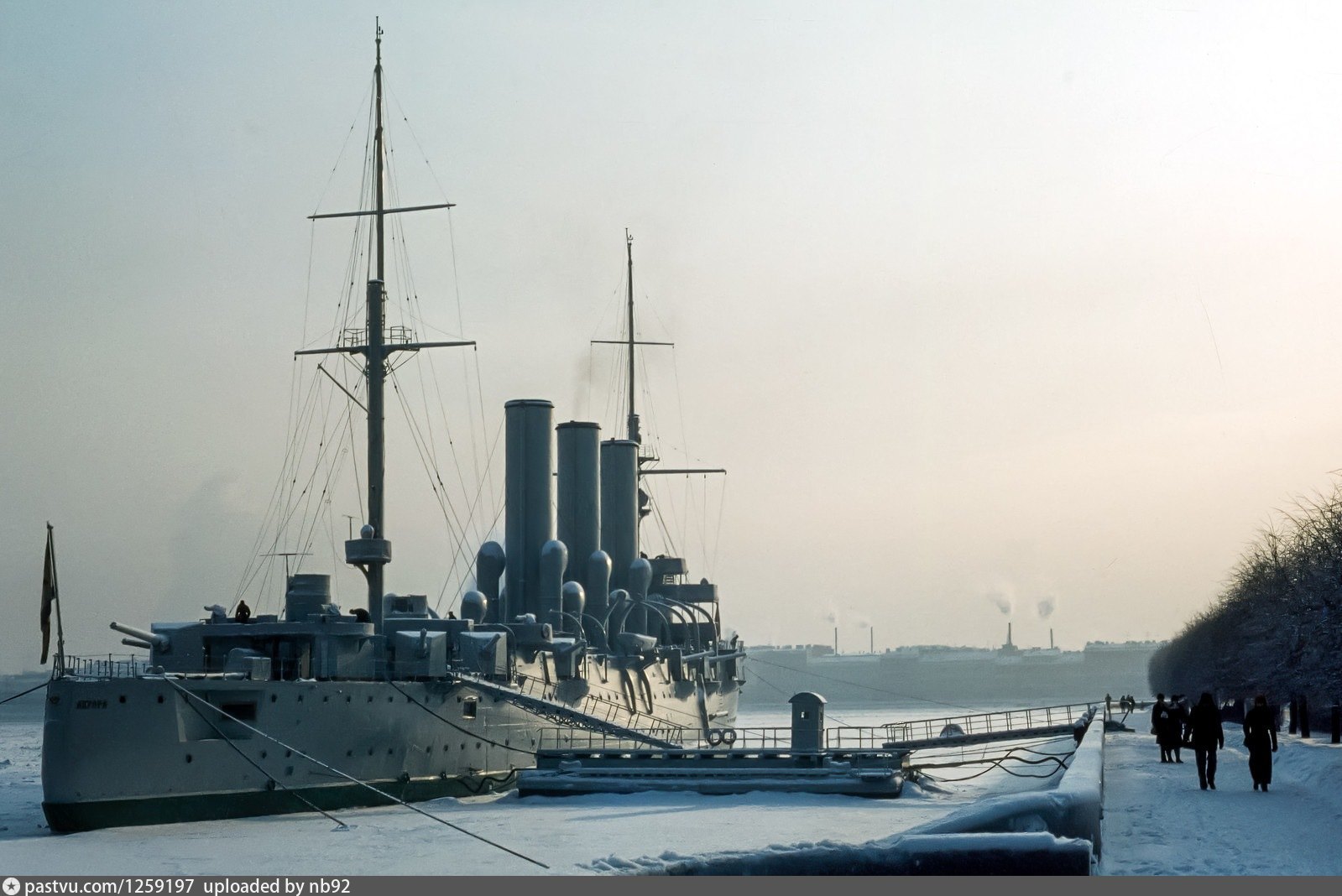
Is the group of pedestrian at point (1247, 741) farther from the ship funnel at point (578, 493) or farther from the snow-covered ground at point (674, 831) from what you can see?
the ship funnel at point (578, 493)

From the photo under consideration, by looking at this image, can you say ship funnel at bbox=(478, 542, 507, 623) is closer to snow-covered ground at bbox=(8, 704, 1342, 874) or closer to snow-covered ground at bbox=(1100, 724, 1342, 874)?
snow-covered ground at bbox=(8, 704, 1342, 874)

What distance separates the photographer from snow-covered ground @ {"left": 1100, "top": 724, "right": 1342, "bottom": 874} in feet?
43.7


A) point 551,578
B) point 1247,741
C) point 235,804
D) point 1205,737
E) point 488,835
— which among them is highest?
point 551,578

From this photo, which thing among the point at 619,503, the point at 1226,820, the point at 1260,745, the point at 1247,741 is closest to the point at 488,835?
the point at 1226,820

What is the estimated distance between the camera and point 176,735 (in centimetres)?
2402

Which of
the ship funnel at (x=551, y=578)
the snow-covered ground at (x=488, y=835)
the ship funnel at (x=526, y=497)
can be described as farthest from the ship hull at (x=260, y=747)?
the ship funnel at (x=526, y=497)

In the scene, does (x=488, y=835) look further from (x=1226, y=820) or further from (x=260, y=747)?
(x=1226, y=820)

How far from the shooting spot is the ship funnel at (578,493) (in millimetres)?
46062

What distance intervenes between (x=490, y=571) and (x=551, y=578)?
226 centimetres

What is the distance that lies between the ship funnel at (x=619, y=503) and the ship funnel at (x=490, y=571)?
10160 mm

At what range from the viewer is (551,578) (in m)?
39.8

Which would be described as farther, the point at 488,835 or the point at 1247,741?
the point at 1247,741

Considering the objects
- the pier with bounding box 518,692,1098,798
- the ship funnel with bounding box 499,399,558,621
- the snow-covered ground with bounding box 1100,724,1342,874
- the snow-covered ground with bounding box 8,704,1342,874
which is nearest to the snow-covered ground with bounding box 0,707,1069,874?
the snow-covered ground with bounding box 8,704,1342,874
